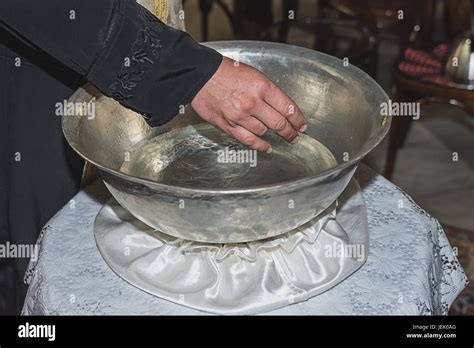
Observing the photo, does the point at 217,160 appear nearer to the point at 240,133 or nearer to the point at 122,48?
the point at 240,133

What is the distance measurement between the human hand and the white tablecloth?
0.19 metres

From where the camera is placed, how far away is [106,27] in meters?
0.81

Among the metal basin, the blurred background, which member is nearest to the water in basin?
the metal basin

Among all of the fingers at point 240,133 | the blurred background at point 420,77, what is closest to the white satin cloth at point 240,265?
the fingers at point 240,133

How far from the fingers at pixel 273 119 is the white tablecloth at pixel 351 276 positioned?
7.1 inches

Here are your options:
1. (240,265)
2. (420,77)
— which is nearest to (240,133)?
(240,265)

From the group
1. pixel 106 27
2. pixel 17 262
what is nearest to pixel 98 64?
pixel 106 27

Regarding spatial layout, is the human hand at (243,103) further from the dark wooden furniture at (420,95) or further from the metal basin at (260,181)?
the dark wooden furniture at (420,95)

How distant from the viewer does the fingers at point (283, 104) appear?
829 mm

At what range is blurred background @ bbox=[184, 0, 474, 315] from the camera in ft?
5.78

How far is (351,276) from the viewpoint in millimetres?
880

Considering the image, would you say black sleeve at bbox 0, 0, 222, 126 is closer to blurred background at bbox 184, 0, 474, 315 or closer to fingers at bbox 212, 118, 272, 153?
fingers at bbox 212, 118, 272, 153

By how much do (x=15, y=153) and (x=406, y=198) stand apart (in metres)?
0.55

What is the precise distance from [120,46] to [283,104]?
185 millimetres
